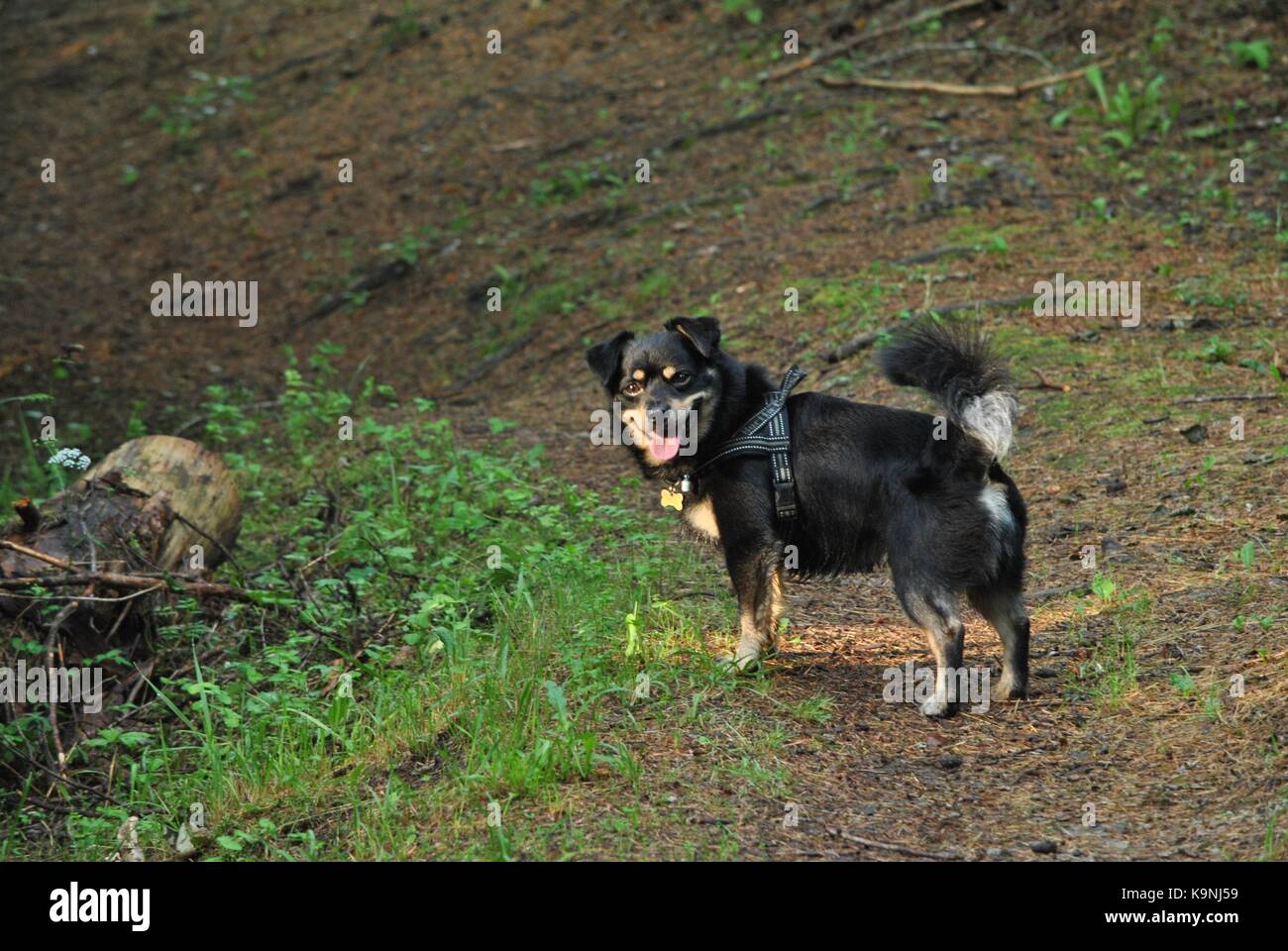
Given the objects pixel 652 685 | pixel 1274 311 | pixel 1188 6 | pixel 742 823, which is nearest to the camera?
pixel 742 823

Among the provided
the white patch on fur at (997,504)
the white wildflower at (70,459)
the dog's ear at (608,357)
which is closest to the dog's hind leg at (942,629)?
the white patch on fur at (997,504)

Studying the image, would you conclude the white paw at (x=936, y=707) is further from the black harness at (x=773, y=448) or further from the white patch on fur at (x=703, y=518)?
the white patch on fur at (x=703, y=518)

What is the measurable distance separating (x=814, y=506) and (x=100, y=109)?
640 inches

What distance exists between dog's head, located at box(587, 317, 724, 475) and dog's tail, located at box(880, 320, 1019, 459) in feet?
3.29

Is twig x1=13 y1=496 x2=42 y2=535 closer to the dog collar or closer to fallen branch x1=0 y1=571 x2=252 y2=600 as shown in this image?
fallen branch x1=0 y1=571 x2=252 y2=600

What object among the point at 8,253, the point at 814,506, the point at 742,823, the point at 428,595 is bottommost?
the point at 742,823

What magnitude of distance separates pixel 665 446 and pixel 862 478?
0.95m

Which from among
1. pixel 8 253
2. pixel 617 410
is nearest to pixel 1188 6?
pixel 617 410

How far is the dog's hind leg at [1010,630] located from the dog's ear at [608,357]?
2031 millimetres

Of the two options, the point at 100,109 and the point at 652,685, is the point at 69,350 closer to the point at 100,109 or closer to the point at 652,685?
the point at 652,685

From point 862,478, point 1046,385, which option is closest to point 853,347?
point 1046,385

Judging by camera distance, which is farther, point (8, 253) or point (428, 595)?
point (8, 253)

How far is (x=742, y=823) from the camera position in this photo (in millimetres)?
4711

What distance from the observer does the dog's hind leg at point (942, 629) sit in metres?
5.52
